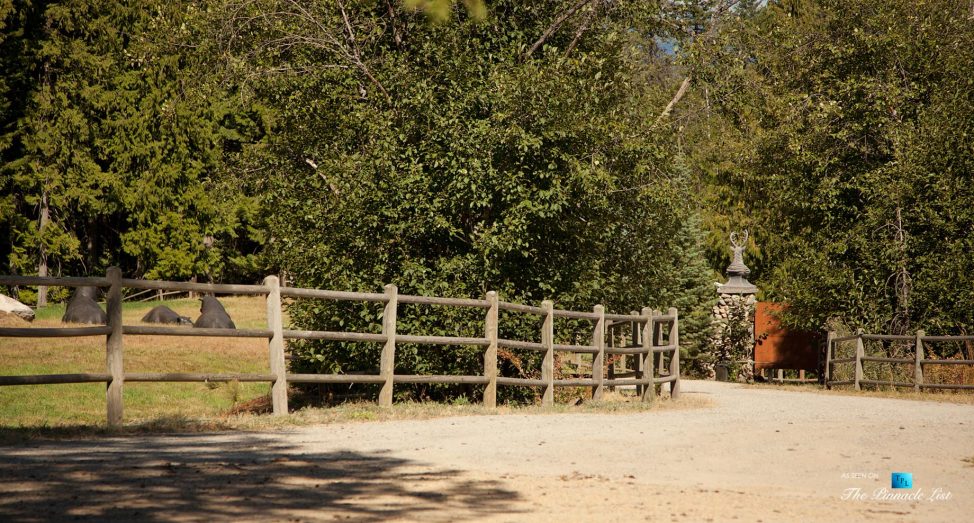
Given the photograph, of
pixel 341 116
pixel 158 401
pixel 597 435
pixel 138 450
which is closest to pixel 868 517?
pixel 597 435

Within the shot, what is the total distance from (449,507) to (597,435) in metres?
4.28

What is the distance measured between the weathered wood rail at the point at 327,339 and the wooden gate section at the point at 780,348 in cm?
1614

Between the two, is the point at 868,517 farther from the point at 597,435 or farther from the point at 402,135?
the point at 402,135

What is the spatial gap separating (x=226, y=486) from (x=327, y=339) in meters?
7.44

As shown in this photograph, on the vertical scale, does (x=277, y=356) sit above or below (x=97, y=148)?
below

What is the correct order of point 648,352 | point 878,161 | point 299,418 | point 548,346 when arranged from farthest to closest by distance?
point 878,161 → point 648,352 → point 548,346 → point 299,418

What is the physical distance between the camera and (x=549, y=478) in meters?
7.60

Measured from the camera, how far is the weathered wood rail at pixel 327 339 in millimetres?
10375

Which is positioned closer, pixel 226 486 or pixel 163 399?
pixel 226 486

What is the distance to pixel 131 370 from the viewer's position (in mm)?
24250

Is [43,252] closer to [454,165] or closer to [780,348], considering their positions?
[780,348]

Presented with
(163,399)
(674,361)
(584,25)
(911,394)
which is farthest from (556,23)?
(911,394)

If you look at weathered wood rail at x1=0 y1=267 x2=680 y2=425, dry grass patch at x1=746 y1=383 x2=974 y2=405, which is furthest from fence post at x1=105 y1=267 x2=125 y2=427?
dry grass patch at x1=746 y1=383 x2=974 y2=405

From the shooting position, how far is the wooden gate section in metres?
33.6
